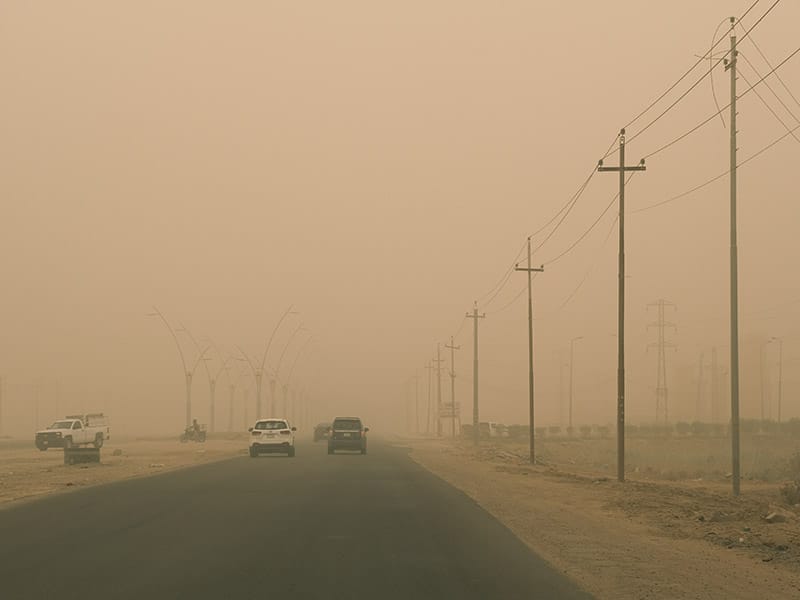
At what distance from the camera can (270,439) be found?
6059 cm

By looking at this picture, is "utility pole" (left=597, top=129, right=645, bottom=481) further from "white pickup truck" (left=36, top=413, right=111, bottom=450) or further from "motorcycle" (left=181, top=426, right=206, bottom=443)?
"motorcycle" (left=181, top=426, right=206, bottom=443)

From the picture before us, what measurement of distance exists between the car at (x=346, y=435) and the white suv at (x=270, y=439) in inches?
181

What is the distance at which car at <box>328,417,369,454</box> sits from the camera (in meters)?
65.1

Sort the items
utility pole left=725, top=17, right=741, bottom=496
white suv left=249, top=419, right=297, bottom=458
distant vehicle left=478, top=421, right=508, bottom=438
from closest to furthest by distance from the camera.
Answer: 1. utility pole left=725, top=17, right=741, bottom=496
2. white suv left=249, top=419, right=297, bottom=458
3. distant vehicle left=478, top=421, right=508, bottom=438

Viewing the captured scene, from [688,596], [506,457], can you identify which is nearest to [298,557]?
[688,596]

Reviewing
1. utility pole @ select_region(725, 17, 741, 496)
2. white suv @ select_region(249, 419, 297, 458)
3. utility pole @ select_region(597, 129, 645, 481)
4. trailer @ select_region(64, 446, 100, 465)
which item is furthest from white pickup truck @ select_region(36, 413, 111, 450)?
utility pole @ select_region(725, 17, 741, 496)

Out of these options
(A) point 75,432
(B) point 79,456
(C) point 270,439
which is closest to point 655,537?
(B) point 79,456

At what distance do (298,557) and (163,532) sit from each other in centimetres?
468

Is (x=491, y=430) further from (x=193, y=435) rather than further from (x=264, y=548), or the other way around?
(x=264, y=548)

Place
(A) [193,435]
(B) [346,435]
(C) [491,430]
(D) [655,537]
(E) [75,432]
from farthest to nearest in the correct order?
1. (C) [491,430]
2. (A) [193,435]
3. (E) [75,432]
4. (B) [346,435]
5. (D) [655,537]

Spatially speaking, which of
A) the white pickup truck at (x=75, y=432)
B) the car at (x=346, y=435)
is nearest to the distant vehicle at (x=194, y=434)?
the white pickup truck at (x=75, y=432)

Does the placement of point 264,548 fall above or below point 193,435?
above

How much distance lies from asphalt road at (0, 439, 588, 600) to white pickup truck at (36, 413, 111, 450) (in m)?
50.3

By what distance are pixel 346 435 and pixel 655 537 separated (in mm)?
43744
